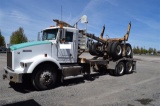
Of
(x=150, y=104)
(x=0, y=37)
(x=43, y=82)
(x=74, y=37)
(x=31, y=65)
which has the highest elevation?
(x=0, y=37)

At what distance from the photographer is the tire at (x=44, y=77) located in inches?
312

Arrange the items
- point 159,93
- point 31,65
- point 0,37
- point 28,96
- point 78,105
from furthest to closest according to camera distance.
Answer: point 0,37 < point 159,93 < point 31,65 < point 28,96 < point 78,105

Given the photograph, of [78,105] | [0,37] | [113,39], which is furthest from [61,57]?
[0,37]

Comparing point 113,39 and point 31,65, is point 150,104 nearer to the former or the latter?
point 31,65

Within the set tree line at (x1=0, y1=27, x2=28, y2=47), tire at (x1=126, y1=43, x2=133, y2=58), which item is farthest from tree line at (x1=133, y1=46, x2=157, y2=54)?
tire at (x1=126, y1=43, x2=133, y2=58)

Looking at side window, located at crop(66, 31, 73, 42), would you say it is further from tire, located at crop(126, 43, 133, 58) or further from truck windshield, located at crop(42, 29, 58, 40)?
tire, located at crop(126, 43, 133, 58)

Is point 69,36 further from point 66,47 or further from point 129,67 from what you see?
point 129,67

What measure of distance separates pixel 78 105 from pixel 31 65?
2.61 m

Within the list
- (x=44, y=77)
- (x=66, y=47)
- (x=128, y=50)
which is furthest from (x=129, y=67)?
(x=44, y=77)

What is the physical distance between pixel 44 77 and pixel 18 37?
4245 centimetres

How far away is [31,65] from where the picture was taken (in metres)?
7.66

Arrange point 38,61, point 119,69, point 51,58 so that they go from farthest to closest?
point 119,69 < point 51,58 < point 38,61

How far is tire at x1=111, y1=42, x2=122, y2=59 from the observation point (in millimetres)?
12385

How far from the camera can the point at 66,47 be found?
29.8 feet
